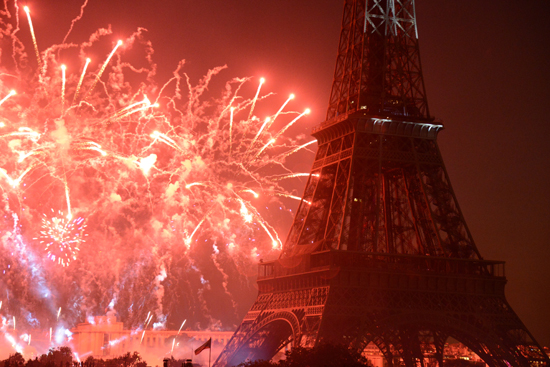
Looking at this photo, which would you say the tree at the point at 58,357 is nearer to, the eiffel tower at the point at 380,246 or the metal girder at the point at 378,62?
the eiffel tower at the point at 380,246

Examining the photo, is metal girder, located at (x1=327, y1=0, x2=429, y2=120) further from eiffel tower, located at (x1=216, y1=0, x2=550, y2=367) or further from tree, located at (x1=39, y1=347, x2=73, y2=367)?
tree, located at (x1=39, y1=347, x2=73, y2=367)

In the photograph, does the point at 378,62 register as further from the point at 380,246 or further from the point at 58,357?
the point at 58,357

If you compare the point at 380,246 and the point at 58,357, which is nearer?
the point at 380,246

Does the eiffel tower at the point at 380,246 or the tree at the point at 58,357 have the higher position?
the eiffel tower at the point at 380,246

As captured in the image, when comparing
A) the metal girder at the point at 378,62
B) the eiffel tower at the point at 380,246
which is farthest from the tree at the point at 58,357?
the metal girder at the point at 378,62

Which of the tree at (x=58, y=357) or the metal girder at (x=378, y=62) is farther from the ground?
the metal girder at (x=378, y=62)

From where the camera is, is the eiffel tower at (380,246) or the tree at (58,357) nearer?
the eiffel tower at (380,246)

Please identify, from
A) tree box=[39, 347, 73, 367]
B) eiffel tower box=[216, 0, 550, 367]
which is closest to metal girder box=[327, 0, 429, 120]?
eiffel tower box=[216, 0, 550, 367]

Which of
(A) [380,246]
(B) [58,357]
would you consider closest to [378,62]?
(A) [380,246]

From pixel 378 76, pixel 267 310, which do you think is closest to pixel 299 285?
pixel 267 310
